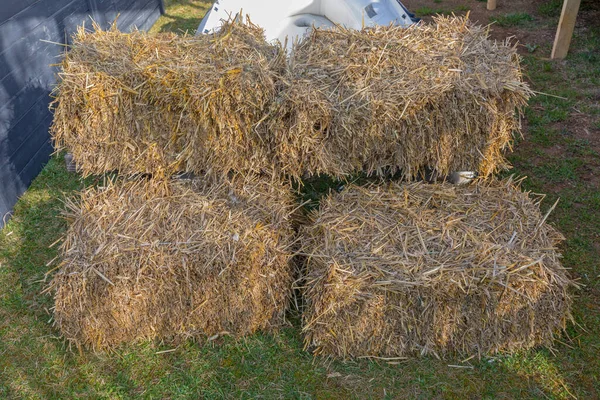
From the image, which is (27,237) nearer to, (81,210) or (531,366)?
(81,210)

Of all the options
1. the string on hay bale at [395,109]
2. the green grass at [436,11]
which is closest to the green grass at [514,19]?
the green grass at [436,11]

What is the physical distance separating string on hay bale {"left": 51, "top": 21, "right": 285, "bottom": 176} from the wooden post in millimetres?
4278

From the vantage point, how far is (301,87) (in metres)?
3.28

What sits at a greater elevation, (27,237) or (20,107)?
(20,107)

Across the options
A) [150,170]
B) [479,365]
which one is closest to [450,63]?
[479,365]

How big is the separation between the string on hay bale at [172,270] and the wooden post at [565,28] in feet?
15.7

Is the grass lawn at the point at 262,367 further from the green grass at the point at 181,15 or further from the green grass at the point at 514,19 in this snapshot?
the green grass at the point at 181,15

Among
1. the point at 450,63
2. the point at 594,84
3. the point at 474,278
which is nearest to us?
the point at 474,278

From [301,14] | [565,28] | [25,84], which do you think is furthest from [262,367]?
[565,28]

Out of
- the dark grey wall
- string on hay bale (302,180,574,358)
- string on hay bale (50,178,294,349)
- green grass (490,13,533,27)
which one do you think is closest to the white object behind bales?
the dark grey wall

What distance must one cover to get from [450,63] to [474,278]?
1.55 metres

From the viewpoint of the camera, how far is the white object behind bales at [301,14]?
16.2 feet

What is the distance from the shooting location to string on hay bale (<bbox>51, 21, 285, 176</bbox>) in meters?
3.23

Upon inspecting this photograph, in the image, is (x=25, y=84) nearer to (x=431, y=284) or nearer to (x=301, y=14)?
(x=301, y=14)
